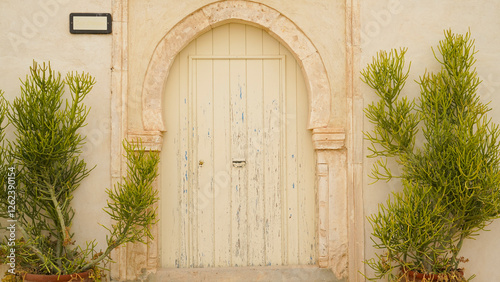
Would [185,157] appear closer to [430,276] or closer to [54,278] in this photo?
[54,278]

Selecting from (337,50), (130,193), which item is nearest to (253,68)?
(337,50)

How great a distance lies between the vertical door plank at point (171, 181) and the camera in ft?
15.7

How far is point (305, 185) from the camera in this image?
15.9 ft

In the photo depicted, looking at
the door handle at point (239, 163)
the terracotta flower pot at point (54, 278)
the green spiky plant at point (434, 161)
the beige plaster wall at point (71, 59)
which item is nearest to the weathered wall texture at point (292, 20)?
the beige plaster wall at point (71, 59)

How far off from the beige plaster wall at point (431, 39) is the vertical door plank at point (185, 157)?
1641 mm

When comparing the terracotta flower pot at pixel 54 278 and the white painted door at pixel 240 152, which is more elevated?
the white painted door at pixel 240 152

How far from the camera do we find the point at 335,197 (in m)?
4.66

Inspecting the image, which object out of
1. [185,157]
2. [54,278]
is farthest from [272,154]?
[54,278]

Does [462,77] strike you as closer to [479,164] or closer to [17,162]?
[479,164]

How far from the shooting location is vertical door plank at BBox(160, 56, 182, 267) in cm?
477

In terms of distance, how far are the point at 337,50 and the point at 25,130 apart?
2810 mm

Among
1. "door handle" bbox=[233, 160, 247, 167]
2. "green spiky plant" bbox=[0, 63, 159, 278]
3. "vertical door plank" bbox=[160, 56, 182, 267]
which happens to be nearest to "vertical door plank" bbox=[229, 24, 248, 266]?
"door handle" bbox=[233, 160, 247, 167]

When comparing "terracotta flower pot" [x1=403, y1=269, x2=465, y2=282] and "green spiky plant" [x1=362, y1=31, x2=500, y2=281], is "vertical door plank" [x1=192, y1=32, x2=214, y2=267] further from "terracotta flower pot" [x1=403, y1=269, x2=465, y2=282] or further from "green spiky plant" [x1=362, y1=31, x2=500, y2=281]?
"terracotta flower pot" [x1=403, y1=269, x2=465, y2=282]

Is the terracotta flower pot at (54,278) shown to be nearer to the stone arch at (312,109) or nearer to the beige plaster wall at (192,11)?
the stone arch at (312,109)
